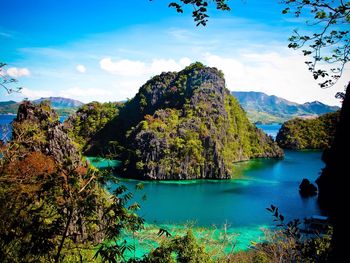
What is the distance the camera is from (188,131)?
71.1 m

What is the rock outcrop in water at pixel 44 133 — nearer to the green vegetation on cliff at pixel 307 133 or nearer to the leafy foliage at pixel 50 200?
the leafy foliage at pixel 50 200

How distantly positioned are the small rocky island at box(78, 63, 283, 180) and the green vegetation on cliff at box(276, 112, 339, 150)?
26.0 metres

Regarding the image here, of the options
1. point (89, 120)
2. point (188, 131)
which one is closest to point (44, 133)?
point (188, 131)

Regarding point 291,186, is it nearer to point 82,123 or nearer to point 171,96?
point 171,96

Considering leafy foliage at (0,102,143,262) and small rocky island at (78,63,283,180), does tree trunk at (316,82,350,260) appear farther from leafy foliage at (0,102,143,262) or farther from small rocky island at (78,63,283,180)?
small rocky island at (78,63,283,180)

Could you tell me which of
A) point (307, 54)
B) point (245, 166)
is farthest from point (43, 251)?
point (245, 166)

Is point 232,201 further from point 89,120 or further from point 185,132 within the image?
point 89,120

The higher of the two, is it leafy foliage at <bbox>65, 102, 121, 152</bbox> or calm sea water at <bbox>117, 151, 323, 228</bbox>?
leafy foliage at <bbox>65, 102, 121, 152</bbox>

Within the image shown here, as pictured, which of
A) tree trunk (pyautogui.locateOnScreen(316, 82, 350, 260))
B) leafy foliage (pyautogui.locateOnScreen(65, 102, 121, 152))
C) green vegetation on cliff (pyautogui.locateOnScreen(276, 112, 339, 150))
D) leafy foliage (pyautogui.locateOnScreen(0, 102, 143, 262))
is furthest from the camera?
green vegetation on cliff (pyautogui.locateOnScreen(276, 112, 339, 150))

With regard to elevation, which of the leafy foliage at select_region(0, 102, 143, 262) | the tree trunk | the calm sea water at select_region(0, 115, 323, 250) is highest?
the tree trunk

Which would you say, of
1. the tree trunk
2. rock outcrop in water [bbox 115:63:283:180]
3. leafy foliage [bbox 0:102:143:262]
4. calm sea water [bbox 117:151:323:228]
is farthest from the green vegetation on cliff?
the tree trunk

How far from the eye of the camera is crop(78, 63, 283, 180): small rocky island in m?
65.0

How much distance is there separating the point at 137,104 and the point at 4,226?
10083 cm

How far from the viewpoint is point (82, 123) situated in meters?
106
